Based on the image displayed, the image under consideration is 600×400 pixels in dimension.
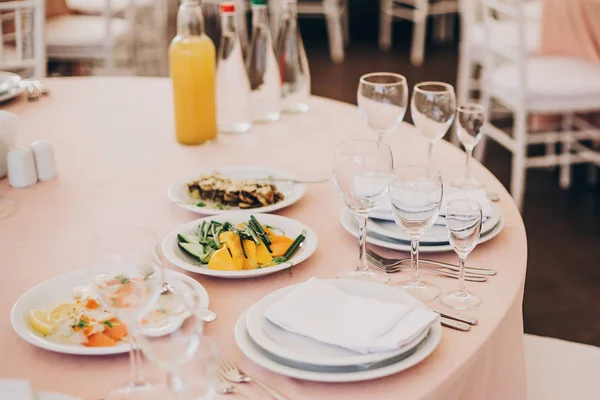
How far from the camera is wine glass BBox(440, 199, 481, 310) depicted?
1053 millimetres

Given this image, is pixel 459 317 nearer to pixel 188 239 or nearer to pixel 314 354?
pixel 314 354

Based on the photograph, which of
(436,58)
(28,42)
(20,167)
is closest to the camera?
(20,167)

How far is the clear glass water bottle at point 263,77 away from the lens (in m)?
1.74

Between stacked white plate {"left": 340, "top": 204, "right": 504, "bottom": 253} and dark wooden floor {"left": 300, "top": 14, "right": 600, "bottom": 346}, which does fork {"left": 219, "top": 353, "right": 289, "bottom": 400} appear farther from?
dark wooden floor {"left": 300, "top": 14, "right": 600, "bottom": 346}

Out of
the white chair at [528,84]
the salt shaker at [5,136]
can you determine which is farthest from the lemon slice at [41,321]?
the white chair at [528,84]

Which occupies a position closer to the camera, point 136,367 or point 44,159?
point 136,367

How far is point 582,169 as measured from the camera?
3623 mm

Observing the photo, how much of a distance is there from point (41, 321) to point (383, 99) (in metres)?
0.78

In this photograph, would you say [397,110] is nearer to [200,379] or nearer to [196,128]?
[196,128]

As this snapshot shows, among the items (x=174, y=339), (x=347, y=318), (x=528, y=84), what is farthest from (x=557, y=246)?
(x=174, y=339)

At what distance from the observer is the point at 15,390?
0.83 metres

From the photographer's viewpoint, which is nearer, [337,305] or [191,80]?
[337,305]

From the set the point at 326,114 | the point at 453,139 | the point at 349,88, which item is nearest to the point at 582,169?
the point at 453,139

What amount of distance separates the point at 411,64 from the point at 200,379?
4651 millimetres
